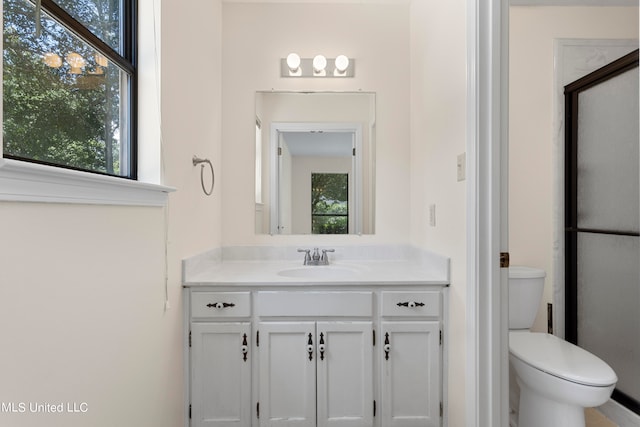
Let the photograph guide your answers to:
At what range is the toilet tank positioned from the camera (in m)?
1.99

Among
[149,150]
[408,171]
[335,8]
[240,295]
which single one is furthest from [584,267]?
[149,150]

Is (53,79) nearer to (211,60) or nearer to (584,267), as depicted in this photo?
(211,60)

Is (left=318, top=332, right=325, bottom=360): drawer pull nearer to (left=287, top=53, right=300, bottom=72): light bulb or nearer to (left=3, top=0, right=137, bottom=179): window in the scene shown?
(left=3, top=0, right=137, bottom=179): window

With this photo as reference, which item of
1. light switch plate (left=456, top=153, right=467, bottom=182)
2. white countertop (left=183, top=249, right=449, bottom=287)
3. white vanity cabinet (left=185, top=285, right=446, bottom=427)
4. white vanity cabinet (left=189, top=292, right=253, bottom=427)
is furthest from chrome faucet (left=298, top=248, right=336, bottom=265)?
light switch plate (left=456, top=153, right=467, bottom=182)

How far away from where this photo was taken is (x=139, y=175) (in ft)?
4.75

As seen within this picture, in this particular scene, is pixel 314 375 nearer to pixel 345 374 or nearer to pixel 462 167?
pixel 345 374

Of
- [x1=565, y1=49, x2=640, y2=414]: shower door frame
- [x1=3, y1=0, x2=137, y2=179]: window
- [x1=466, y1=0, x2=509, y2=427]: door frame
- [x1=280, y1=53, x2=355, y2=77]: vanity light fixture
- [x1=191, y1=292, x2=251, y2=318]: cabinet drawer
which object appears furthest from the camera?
[x1=280, y1=53, x2=355, y2=77]: vanity light fixture

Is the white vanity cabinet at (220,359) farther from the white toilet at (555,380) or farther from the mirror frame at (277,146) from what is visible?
the white toilet at (555,380)

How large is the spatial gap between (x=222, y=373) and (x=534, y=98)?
2.43 meters

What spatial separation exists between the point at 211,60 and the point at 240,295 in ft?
4.51

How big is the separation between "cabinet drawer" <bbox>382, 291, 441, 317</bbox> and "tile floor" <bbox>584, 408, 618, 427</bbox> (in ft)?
3.81

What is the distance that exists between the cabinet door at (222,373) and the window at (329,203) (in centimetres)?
87

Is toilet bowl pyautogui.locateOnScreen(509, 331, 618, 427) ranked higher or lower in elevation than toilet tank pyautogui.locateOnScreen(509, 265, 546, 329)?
lower

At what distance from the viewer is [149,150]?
4.72 ft
